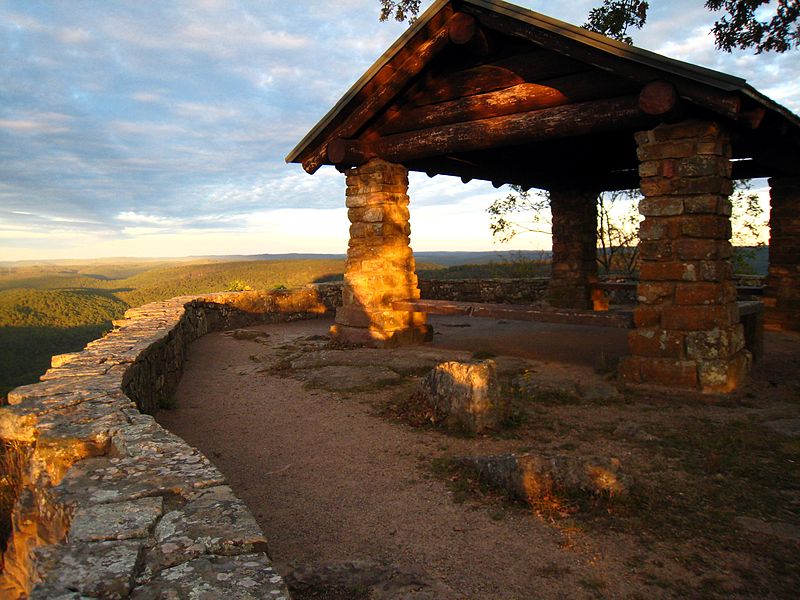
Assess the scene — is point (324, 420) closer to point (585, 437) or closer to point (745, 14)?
point (585, 437)

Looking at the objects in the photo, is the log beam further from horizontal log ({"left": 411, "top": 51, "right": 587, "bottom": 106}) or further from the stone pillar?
the stone pillar

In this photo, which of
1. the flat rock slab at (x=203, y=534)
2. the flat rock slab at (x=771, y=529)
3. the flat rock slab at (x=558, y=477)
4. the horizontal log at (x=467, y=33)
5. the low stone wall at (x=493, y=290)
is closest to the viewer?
the flat rock slab at (x=203, y=534)

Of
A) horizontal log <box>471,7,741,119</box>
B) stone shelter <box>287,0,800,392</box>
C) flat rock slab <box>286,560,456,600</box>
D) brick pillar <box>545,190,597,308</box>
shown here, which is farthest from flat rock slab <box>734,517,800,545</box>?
brick pillar <box>545,190,597,308</box>

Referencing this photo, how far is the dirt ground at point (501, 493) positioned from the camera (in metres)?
3.14

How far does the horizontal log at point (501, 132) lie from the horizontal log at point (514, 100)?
4.6 inches

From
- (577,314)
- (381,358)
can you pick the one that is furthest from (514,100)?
(381,358)

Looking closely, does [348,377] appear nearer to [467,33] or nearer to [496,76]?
[496,76]

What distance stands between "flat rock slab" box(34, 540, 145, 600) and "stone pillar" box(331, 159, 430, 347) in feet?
24.6

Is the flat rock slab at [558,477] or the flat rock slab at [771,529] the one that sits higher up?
the flat rock slab at [558,477]

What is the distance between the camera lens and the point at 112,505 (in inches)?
106

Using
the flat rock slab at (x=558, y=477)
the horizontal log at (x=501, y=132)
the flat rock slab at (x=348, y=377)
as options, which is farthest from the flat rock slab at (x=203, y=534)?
the horizontal log at (x=501, y=132)

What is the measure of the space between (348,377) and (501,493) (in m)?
3.98

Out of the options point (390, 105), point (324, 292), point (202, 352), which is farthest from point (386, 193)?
point (324, 292)

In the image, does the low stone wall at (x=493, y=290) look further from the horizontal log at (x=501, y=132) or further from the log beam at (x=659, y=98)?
the log beam at (x=659, y=98)
